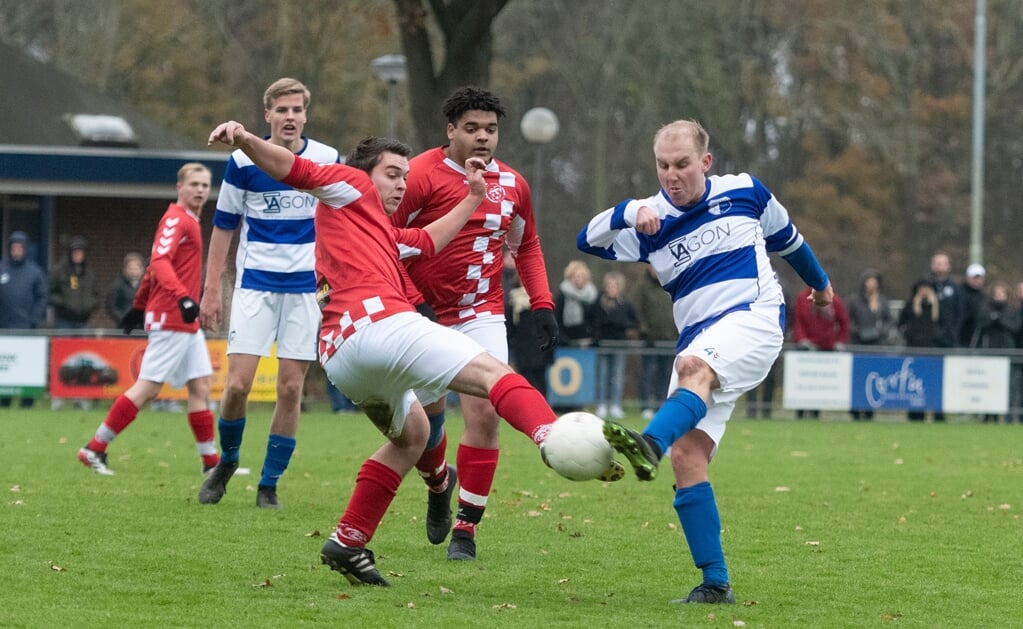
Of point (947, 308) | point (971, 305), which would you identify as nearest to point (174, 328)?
point (947, 308)

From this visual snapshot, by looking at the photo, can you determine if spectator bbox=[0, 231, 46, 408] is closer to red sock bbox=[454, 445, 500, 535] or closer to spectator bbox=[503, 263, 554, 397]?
spectator bbox=[503, 263, 554, 397]

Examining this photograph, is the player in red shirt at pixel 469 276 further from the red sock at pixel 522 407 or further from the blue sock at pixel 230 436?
the blue sock at pixel 230 436

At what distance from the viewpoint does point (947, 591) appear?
6.92m

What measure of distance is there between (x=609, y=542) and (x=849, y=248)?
37978mm

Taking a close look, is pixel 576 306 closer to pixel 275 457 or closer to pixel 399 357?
pixel 275 457

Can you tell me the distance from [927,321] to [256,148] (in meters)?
17.0

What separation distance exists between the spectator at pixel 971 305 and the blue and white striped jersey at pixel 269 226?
571 inches

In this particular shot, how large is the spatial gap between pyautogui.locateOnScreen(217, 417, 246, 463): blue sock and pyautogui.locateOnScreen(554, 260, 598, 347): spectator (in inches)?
427

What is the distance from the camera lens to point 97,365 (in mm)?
19812

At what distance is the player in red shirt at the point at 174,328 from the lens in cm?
1099

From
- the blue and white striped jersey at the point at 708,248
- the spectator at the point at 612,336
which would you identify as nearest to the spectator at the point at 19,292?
the spectator at the point at 612,336

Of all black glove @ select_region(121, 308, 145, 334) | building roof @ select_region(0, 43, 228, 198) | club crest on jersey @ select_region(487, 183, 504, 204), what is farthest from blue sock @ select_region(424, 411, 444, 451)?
building roof @ select_region(0, 43, 228, 198)

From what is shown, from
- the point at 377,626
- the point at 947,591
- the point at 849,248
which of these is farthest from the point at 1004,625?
the point at 849,248

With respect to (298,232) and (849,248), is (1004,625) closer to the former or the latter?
(298,232)
